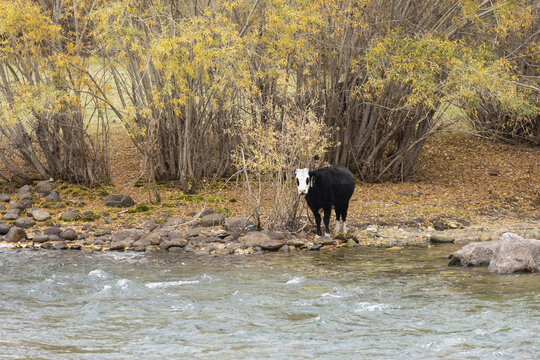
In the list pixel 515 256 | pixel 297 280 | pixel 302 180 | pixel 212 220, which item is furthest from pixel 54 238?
pixel 515 256

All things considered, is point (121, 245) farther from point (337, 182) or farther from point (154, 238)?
point (337, 182)

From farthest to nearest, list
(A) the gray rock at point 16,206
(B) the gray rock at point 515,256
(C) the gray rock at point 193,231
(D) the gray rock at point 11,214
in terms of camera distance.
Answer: (A) the gray rock at point 16,206, (D) the gray rock at point 11,214, (C) the gray rock at point 193,231, (B) the gray rock at point 515,256

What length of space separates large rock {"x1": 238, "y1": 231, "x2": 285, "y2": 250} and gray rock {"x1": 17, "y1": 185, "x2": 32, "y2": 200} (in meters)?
5.94

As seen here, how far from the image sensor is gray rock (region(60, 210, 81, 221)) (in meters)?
14.6

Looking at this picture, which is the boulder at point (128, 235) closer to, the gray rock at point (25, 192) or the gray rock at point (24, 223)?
the gray rock at point (24, 223)

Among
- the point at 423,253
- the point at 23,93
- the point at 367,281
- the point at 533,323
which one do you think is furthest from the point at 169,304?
the point at 23,93

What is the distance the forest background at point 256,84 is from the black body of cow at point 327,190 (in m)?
0.40

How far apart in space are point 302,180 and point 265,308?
4.14 meters

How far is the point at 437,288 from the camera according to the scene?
925 centimetres

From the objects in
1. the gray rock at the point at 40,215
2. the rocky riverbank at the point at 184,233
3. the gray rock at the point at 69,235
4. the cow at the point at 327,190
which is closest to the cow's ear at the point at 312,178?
the cow at the point at 327,190

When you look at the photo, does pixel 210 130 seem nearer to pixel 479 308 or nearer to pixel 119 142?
pixel 119 142

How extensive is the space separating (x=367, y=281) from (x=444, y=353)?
312 cm

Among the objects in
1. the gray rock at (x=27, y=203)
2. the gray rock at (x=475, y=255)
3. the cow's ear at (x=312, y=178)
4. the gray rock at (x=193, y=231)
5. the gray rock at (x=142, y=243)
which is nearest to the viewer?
the gray rock at (x=475, y=255)

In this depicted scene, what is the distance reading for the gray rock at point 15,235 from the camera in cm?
1312
